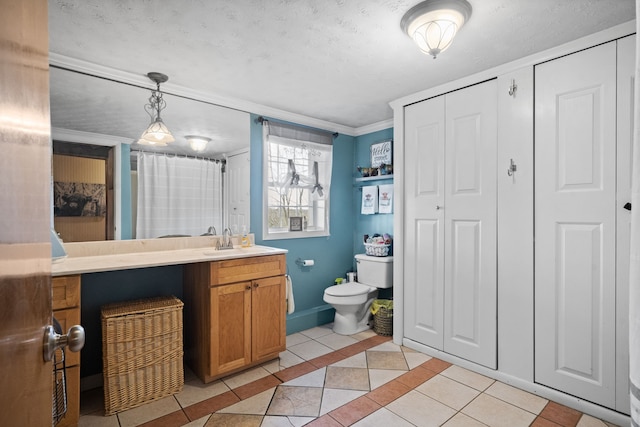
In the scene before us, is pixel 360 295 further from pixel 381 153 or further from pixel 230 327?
pixel 381 153

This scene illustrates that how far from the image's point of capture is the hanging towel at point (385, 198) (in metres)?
3.69

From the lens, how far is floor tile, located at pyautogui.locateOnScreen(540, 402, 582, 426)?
6.44 feet

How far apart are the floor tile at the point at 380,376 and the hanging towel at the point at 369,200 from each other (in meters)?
1.76

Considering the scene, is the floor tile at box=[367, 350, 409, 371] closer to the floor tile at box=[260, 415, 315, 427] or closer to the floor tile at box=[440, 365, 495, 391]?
the floor tile at box=[440, 365, 495, 391]

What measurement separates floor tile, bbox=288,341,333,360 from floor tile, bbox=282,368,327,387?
286 millimetres

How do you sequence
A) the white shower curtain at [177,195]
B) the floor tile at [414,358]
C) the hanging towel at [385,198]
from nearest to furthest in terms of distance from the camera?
the white shower curtain at [177,195] → the floor tile at [414,358] → the hanging towel at [385,198]

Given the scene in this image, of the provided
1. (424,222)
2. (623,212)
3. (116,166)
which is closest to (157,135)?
(116,166)

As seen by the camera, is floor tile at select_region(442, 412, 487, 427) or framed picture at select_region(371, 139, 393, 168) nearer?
floor tile at select_region(442, 412, 487, 427)

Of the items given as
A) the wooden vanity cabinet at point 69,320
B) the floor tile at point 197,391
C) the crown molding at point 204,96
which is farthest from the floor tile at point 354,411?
the crown molding at point 204,96

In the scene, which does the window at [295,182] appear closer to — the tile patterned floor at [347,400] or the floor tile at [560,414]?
the tile patterned floor at [347,400]

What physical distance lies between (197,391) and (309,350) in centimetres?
100

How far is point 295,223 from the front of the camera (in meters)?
3.61

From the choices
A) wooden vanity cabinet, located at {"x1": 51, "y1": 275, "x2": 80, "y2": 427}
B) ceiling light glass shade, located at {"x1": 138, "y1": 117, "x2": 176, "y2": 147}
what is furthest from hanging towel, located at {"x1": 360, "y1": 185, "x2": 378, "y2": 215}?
wooden vanity cabinet, located at {"x1": 51, "y1": 275, "x2": 80, "y2": 427}

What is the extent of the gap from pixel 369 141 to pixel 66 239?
10.0 feet
